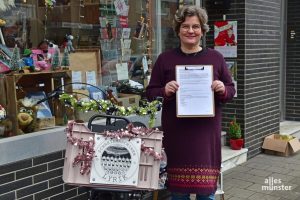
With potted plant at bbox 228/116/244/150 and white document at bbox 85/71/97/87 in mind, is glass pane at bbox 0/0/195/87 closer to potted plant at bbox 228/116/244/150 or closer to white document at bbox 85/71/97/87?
white document at bbox 85/71/97/87

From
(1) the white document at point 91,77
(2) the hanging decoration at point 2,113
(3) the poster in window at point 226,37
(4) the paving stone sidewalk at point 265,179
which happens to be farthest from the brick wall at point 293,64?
(2) the hanging decoration at point 2,113

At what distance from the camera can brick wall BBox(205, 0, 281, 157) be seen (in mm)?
6047

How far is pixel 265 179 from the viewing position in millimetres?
5395

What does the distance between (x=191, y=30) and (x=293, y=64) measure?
5.92m

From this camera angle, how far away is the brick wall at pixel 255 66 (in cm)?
A: 605

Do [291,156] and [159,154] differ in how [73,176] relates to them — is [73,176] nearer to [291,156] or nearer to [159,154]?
[159,154]

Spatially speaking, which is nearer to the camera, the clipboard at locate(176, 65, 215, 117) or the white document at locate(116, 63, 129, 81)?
the clipboard at locate(176, 65, 215, 117)

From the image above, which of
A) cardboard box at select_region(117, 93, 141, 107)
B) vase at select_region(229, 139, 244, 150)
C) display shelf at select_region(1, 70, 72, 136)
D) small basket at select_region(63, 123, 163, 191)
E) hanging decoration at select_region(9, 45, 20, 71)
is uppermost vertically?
hanging decoration at select_region(9, 45, 20, 71)

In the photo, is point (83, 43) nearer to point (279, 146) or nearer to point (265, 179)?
point (265, 179)

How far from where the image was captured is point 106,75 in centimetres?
448

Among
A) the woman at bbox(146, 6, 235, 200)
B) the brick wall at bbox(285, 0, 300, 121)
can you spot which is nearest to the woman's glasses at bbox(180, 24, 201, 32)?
the woman at bbox(146, 6, 235, 200)

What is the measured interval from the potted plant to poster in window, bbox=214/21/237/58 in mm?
969

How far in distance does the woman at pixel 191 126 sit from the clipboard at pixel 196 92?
0.21 feet

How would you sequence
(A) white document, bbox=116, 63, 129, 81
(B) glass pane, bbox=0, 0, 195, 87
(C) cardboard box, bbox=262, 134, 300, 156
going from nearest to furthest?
(B) glass pane, bbox=0, 0, 195, 87
(A) white document, bbox=116, 63, 129, 81
(C) cardboard box, bbox=262, 134, 300, 156
